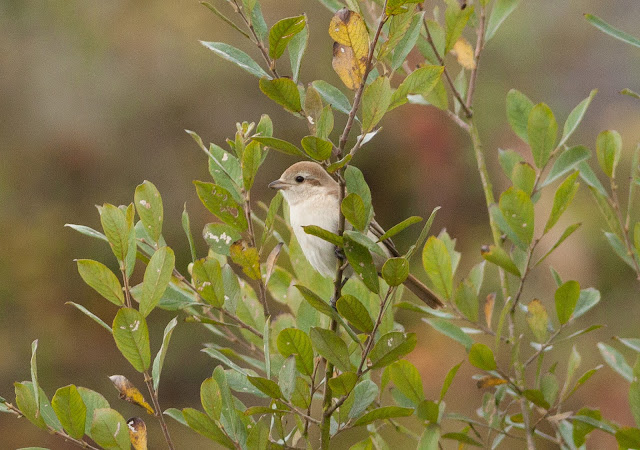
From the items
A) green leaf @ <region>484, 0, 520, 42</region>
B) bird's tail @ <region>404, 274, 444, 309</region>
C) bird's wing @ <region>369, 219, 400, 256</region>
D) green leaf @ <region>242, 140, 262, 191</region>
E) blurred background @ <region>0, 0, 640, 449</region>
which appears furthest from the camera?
blurred background @ <region>0, 0, 640, 449</region>

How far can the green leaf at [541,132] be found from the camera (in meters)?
1.32

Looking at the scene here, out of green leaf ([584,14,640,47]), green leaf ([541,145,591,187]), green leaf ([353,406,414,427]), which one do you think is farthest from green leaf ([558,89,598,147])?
green leaf ([353,406,414,427])

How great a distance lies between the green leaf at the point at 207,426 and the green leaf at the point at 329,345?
6.9 inches

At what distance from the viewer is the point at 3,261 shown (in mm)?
4699

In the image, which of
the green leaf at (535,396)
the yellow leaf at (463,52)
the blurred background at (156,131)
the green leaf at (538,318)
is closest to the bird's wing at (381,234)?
the yellow leaf at (463,52)

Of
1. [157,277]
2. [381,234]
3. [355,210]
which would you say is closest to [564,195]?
[355,210]

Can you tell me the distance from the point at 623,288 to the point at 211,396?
10.8 ft

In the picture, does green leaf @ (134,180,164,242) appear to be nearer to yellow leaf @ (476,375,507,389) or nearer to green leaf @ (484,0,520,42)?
yellow leaf @ (476,375,507,389)

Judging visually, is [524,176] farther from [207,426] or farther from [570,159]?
[207,426]

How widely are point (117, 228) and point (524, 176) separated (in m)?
0.67

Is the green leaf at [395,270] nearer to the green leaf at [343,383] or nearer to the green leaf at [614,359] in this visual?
the green leaf at [343,383]

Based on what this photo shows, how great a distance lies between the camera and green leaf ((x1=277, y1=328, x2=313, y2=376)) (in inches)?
41.9

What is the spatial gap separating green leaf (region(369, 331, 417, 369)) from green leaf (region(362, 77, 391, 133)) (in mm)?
280

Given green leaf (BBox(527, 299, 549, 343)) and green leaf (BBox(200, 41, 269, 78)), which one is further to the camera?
green leaf (BBox(527, 299, 549, 343))
